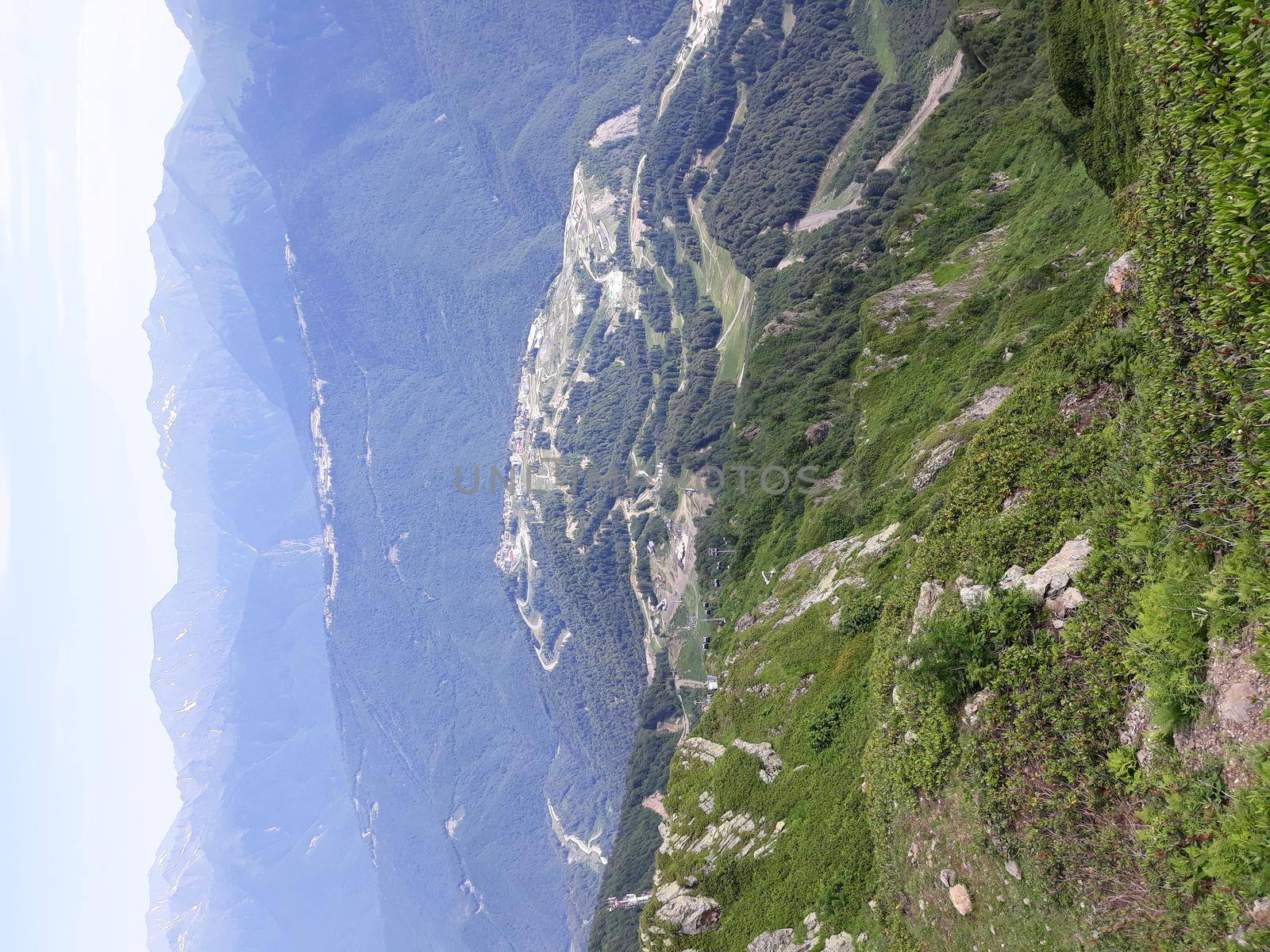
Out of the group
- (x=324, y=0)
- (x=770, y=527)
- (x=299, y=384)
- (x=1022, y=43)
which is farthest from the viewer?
(x=299, y=384)

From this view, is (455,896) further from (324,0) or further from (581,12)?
(324,0)

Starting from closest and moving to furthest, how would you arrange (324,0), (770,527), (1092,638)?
1. (1092,638)
2. (770,527)
3. (324,0)

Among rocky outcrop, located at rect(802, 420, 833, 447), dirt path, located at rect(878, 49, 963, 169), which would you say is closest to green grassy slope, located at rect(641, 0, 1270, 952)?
rocky outcrop, located at rect(802, 420, 833, 447)

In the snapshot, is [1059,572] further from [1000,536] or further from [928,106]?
[928,106]

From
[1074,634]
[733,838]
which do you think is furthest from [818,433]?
[1074,634]

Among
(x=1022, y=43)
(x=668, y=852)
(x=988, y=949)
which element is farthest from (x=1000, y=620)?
(x=1022, y=43)

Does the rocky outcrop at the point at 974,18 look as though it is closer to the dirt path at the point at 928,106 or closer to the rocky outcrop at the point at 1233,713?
the dirt path at the point at 928,106

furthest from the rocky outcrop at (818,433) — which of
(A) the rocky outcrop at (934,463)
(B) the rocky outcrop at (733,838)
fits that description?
(B) the rocky outcrop at (733,838)
